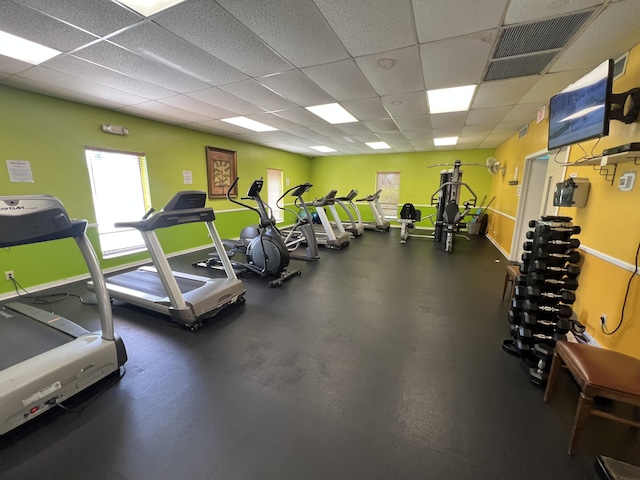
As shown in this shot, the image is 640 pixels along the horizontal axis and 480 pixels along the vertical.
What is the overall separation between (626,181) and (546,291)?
1054mm

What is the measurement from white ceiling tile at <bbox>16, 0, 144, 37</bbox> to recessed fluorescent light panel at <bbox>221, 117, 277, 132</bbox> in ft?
8.76

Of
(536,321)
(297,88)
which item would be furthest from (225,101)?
(536,321)

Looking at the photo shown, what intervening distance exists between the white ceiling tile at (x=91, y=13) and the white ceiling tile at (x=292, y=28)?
2.43 feet

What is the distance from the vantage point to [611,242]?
214 centimetres

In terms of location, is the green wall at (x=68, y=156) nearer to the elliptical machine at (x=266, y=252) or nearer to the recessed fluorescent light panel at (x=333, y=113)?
the elliptical machine at (x=266, y=252)

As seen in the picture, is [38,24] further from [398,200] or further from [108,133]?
[398,200]

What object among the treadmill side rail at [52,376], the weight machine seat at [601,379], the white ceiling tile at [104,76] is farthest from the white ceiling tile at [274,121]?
the weight machine seat at [601,379]

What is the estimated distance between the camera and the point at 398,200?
366 inches

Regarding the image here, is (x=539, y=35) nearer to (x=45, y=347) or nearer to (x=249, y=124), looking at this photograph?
(x=249, y=124)

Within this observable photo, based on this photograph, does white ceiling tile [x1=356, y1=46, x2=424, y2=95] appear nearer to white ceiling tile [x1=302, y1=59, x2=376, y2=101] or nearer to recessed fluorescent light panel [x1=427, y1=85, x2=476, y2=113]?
white ceiling tile [x1=302, y1=59, x2=376, y2=101]

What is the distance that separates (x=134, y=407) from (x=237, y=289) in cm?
149

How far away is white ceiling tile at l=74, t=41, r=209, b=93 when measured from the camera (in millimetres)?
2297

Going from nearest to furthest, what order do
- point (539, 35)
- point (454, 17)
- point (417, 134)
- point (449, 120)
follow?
1. point (454, 17)
2. point (539, 35)
3. point (449, 120)
4. point (417, 134)

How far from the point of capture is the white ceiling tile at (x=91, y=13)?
1.69 metres
